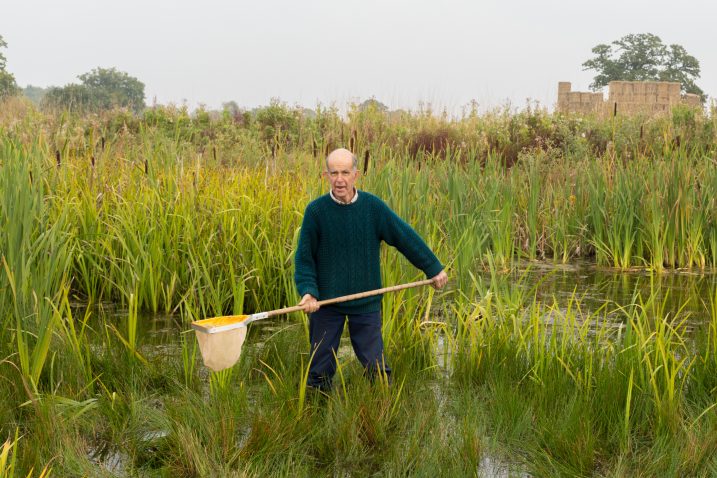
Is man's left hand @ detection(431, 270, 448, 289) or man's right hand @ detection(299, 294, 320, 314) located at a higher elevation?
man's left hand @ detection(431, 270, 448, 289)

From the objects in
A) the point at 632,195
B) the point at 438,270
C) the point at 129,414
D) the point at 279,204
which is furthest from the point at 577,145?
the point at 129,414

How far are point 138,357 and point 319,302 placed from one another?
1306 mm

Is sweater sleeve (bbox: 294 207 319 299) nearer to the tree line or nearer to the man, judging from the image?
the man

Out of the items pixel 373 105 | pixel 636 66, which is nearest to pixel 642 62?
pixel 636 66

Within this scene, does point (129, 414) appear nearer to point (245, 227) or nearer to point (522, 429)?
point (522, 429)

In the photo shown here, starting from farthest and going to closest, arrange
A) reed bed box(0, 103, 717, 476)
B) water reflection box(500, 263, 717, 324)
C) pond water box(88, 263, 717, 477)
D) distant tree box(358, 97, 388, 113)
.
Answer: distant tree box(358, 97, 388, 113) < water reflection box(500, 263, 717, 324) < pond water box(88, 263, 717, 477) < reed bed box(0, 103, 717, 476)

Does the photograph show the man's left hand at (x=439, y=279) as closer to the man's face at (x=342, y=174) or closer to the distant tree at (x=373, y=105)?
the man's face at (x=342, y=174)

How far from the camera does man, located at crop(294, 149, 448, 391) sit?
3523mm

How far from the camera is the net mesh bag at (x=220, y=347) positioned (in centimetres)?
321

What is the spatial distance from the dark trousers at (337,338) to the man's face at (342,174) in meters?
0.57

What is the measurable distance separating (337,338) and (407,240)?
591 mm

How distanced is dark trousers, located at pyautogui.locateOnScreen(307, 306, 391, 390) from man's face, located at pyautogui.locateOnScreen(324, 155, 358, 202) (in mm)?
574

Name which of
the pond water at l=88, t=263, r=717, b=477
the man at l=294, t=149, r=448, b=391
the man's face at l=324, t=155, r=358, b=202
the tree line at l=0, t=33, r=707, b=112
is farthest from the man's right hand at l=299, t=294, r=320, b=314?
the tree line at l=0, t=33, r=707, b=112

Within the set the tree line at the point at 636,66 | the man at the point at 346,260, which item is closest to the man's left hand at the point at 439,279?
the man at the point at 346,260
